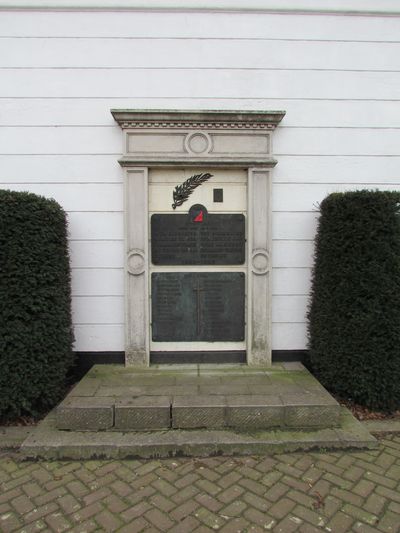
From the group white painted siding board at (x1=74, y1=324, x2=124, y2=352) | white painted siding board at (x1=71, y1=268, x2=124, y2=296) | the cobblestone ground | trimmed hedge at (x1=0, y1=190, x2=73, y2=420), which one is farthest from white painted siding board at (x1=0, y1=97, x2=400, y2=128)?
the cobblestone ground

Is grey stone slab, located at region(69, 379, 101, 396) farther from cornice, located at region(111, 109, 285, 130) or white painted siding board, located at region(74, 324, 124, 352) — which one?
cornice, located at region(111, 109, 285, 130)

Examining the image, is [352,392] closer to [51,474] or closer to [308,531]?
[308,531]

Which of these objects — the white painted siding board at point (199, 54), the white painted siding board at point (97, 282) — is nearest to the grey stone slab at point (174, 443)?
the white painted siding board at point (97, 282)

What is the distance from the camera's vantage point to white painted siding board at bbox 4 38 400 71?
13.0ft

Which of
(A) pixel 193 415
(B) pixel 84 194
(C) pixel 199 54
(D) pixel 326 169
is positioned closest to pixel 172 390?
(A) pixel 193 415

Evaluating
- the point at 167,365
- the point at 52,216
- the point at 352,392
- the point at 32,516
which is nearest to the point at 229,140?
the point at 52,216

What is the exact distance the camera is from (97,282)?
408 centimetres

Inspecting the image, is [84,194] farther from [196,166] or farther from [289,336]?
[289,336]

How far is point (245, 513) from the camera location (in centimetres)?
219

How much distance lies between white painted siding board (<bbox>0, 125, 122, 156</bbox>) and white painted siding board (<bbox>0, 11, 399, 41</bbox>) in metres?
1.19

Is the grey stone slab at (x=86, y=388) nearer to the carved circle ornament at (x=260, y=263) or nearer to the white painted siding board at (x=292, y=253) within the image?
the carved circle ornament at (x=260, y=263)

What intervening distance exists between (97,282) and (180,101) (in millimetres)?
2574

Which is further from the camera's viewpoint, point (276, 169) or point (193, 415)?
point (276, 169)

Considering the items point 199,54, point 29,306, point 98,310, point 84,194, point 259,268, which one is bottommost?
point 98,310
